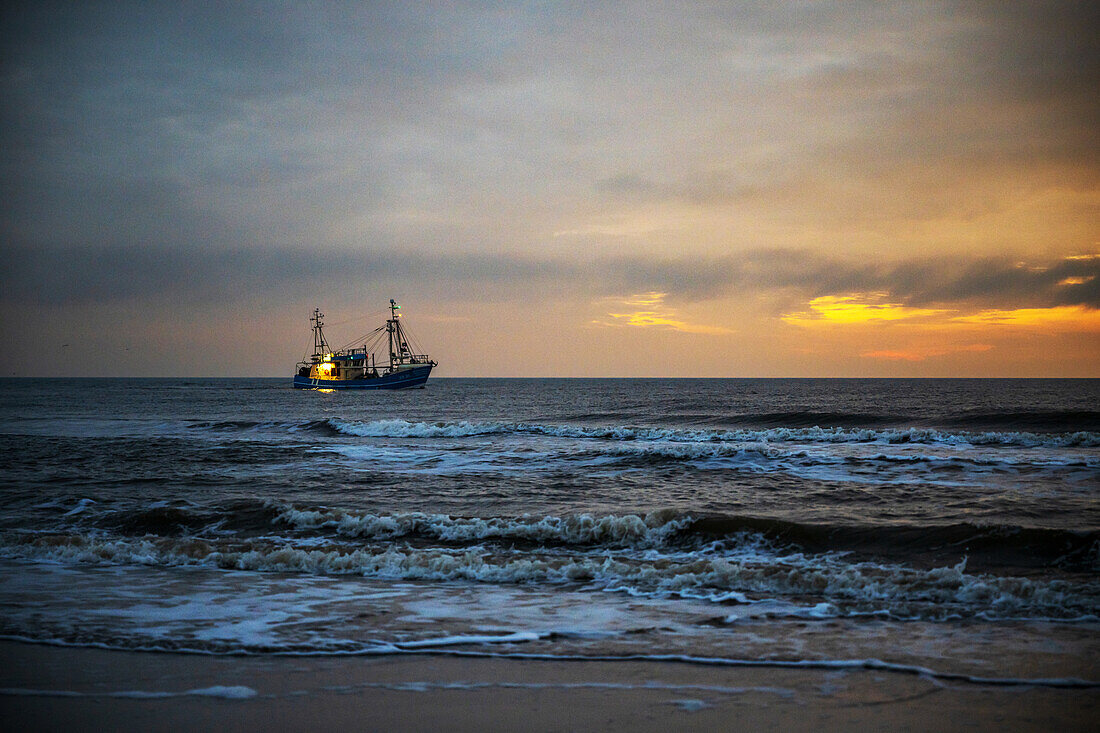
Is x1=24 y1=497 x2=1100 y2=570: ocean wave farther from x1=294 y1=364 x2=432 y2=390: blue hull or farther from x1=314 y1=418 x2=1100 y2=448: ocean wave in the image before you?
x1=294 y1=364 x2=432 y2=390: blue hull

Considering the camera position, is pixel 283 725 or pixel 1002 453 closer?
pixel 283 725

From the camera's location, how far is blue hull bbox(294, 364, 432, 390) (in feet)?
346

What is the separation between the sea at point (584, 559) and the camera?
254 inches

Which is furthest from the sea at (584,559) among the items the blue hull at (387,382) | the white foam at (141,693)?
the blue hull at (387,382)

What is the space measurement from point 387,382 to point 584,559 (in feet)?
327

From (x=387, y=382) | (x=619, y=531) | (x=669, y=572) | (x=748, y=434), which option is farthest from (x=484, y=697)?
(x=387, y=382)

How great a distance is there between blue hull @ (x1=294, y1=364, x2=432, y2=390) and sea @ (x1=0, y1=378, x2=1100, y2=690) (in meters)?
83.7

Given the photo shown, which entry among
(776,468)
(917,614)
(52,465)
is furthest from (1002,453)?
(52,465)

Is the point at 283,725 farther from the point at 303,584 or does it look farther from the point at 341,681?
the point at 303,584

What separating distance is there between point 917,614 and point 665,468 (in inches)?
498

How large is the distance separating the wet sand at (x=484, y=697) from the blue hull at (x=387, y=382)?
101 metres

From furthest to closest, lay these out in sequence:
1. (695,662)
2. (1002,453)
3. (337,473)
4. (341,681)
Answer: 1. (1002,453)
2. (337,473)
3. (695,662)
4. (341,681)

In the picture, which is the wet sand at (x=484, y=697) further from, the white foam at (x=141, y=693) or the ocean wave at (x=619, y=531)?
the ocean wave at (x=619, y=531)

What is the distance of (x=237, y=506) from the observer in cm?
1381
